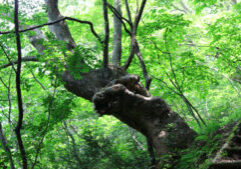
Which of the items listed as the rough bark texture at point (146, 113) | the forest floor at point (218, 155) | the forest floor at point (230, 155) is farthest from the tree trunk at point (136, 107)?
the forest floor at point (230, 155)

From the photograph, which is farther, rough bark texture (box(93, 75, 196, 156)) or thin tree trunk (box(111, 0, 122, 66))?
thin tree trunk (box(111, 0, 122, 66))

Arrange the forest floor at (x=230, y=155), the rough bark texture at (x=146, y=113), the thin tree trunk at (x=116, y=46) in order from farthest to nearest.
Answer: the thin tree trunk at (x=116, y=46), the rough bark texture at (x=146, y=113), the forest floor at (x=230, y=155)

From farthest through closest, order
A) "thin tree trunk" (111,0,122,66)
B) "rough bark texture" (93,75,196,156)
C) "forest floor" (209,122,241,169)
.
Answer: "thin tree trunk" (111,0,122,66) < "rough bark texture" (93,75,196,156) < "forest floor" (209,122,241,169)

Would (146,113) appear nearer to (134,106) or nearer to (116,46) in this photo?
(134,106)

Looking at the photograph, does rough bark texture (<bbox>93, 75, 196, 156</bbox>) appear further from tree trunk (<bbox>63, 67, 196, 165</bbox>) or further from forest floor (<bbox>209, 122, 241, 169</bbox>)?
forest floor (<bbox>209, 122, 241, 169</bbox>)

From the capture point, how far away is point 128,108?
4.20 m

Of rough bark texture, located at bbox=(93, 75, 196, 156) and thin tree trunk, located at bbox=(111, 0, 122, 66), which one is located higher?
thin tree trunk, located at bbox=(111, 0, 122, 66)

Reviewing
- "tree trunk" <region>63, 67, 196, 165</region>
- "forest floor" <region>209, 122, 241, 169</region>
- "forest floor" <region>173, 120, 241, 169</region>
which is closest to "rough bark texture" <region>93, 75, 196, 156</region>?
"tree trunk" <region>63, 67, 196, 165</region>

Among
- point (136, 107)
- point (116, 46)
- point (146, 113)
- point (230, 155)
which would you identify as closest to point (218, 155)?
point (230, 155)

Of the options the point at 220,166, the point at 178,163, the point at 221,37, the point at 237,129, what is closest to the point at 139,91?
the point at 178,163

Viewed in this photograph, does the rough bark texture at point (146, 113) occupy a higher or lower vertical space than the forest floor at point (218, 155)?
higher

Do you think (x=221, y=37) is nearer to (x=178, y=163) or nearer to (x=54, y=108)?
(x=178, y=163)

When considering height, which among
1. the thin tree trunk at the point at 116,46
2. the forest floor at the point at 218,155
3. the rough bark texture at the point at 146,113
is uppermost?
the thin tree trunk at the point at 116,46

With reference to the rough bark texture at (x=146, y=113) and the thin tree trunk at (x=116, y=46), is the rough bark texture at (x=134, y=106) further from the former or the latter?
the thin tree trunk at (x=116, y=46)
